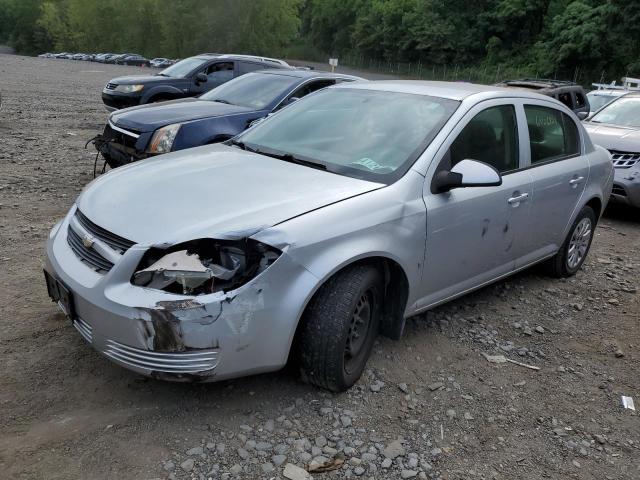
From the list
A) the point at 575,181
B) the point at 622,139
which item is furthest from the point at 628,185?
the point at 575,181

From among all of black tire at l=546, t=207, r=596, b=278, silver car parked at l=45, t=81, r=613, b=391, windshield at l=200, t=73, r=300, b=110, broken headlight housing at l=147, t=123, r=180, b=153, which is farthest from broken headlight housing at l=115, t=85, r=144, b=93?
black tire at l=546, t=207, r=596, b=278

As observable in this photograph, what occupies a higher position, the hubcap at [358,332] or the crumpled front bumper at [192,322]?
the crumpled front bumper at [192,322]

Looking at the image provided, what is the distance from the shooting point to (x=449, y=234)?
359 centimetres

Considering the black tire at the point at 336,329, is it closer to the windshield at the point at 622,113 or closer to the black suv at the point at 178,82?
the windshield at the point at 622,113

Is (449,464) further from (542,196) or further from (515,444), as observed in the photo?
(542,196)

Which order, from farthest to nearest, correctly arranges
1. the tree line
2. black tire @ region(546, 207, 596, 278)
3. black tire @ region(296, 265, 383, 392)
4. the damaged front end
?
the tree line, the damaged front end, black tire @ region(546, 207, 596, 278), black tire @ region(296, 265, 383, 392)

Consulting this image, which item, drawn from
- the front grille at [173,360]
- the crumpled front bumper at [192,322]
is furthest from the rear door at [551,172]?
the front grille at [173,360]

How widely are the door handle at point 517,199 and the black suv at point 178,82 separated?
8.52 meters

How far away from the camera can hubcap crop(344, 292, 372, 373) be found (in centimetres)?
320

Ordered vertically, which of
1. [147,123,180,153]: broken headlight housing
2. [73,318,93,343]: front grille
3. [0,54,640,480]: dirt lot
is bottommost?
[0,54,640,480]: dirt lot

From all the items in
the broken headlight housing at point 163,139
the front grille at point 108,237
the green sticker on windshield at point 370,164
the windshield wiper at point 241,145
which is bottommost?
the broken headlight housing at point 163,139

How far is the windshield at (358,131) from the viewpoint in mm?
3544

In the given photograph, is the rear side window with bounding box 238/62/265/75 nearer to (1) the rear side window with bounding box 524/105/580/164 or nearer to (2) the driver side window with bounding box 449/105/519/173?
(1) the rear side window with bounding box 524/105/580/164

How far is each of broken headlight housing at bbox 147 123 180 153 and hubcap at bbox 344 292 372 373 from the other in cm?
349
